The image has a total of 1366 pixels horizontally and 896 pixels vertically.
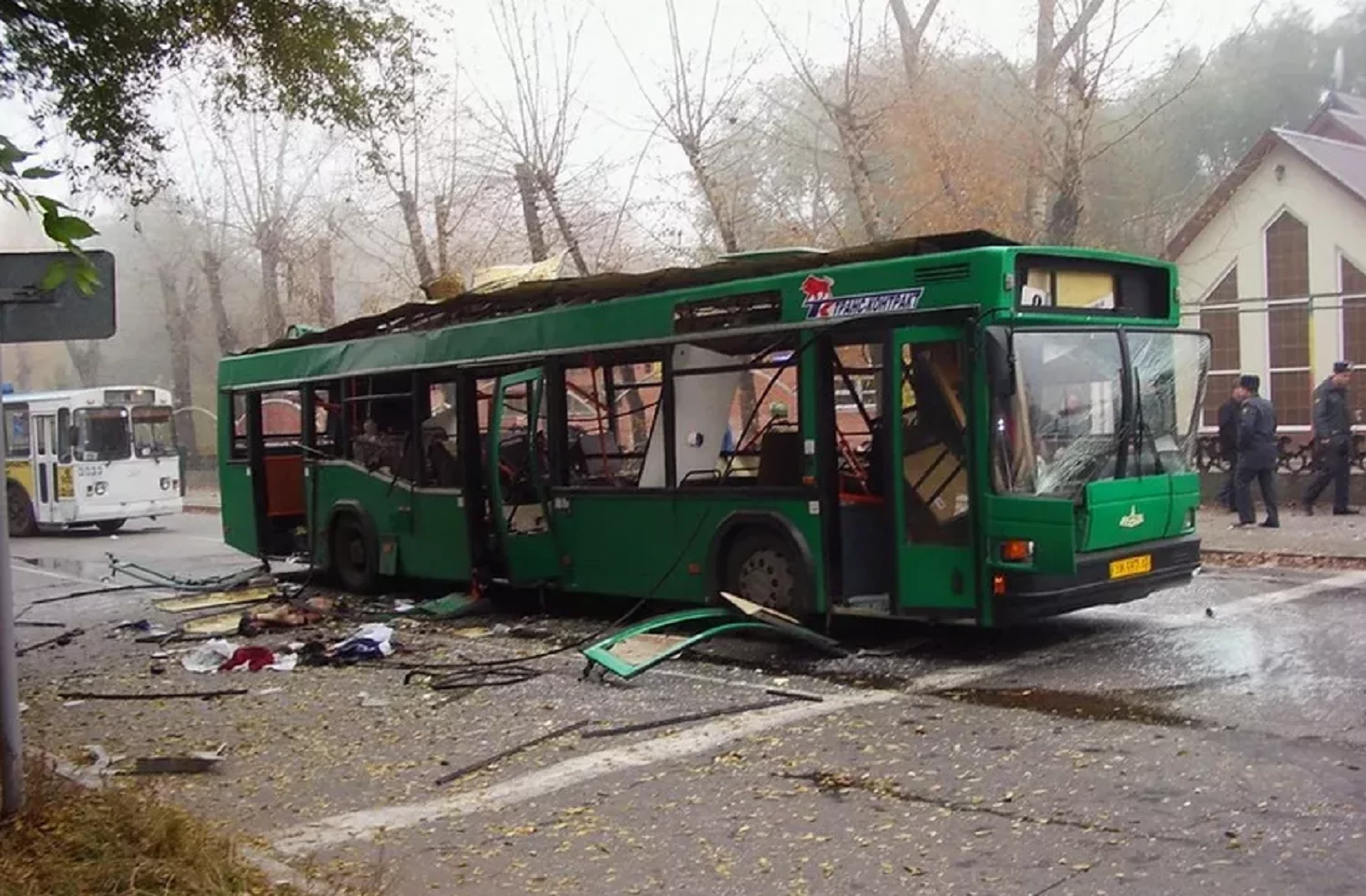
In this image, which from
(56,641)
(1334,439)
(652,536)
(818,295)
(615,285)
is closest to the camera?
(818,295)

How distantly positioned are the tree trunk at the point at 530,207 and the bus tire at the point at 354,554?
11.6 metres

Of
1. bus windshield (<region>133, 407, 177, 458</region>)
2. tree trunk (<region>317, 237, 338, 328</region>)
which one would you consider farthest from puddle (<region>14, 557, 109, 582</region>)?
tree trunk (<region>317, 237, 338, 328</region>)

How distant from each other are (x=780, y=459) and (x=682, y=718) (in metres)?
2.71

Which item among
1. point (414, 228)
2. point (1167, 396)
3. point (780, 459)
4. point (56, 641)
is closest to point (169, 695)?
point (56, 641)

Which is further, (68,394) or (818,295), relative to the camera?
(68,394)

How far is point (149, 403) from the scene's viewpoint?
26547 mm

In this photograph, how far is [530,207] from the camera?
25547 mm

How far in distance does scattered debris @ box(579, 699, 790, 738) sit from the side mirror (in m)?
2.41

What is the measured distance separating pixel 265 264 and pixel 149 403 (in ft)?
36.2

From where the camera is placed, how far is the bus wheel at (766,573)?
9.81 metres

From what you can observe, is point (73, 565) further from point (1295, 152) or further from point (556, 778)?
point (1295, 152)

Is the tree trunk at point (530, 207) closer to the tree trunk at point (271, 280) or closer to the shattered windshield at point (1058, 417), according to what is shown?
the tree trunk at point (271, 280)

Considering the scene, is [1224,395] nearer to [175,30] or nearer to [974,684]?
[974,684]

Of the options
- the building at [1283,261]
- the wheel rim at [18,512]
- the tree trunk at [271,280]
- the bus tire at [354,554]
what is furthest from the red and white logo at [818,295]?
the tree trunk at [271,280]
